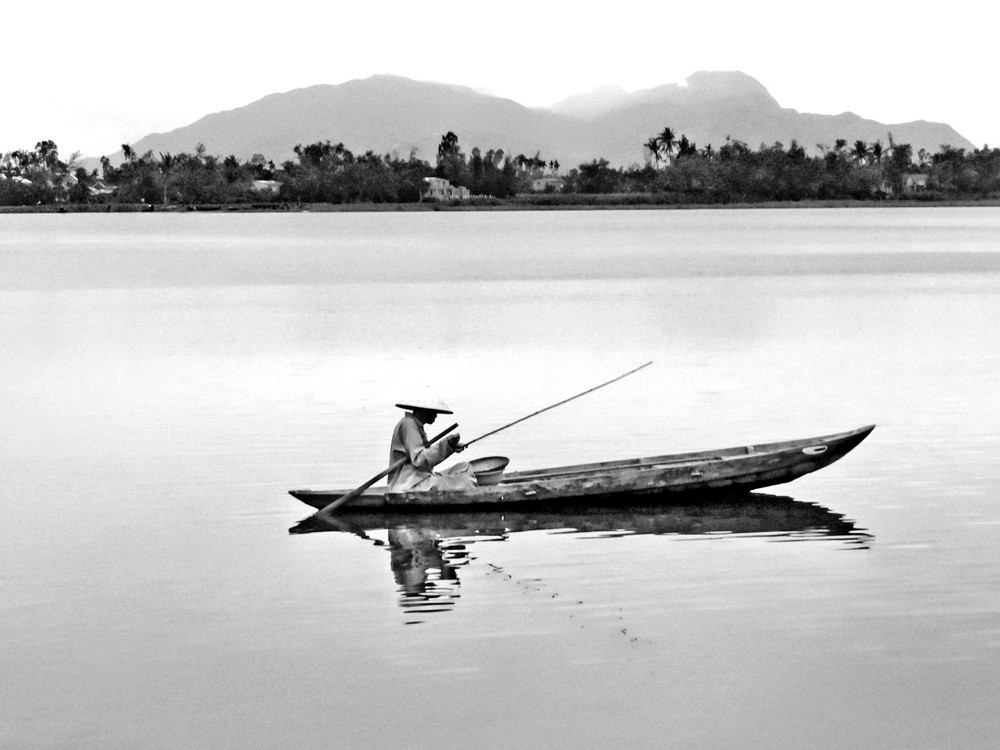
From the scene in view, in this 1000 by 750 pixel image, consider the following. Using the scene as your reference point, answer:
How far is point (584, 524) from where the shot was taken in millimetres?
12945

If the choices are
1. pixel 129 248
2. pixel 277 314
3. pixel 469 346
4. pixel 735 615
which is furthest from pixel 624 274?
pixel 735 615

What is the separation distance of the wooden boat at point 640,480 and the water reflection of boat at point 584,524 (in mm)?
128

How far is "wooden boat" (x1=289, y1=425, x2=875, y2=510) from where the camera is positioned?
1310cm

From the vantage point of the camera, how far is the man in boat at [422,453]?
42.5ft

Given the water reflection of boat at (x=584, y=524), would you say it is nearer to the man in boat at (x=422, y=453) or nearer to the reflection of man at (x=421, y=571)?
the reflection of man at (x=421, y=571)

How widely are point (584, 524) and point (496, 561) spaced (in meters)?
1.43

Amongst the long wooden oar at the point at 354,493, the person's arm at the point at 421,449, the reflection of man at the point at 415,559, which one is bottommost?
the reflection of man at the point at 415,559

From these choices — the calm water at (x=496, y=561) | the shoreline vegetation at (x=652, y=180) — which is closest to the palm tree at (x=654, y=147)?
the shoreline vegetation at (x=652, y=180)

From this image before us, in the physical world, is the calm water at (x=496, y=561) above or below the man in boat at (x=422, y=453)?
below

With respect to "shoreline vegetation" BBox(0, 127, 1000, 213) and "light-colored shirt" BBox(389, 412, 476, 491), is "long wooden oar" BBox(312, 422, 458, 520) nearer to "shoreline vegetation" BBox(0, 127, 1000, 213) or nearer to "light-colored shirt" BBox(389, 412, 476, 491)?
"light-colored shirt" BBox(389, 412, 476, 491)

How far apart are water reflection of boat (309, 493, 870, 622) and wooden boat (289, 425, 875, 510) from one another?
128mm

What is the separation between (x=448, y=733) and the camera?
799cm

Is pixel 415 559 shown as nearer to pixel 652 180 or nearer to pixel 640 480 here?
pixel 640 480

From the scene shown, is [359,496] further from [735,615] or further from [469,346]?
[469,346]
